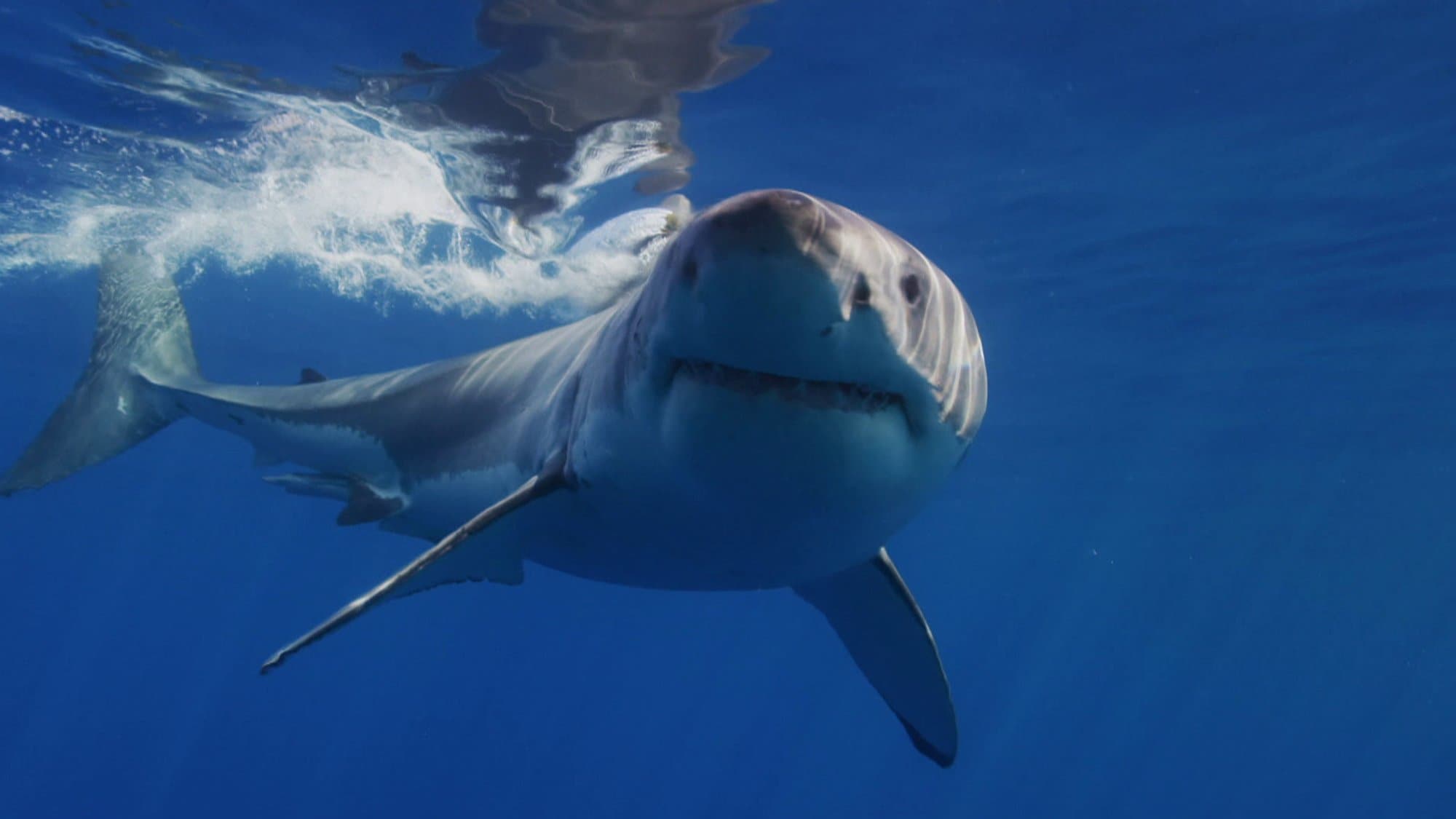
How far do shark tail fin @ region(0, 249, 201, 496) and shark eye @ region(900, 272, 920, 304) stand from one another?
793 centimetres

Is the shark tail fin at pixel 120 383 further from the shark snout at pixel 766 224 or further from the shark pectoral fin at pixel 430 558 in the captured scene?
the shark snout at pixel 766 224

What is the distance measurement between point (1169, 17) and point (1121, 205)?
201 inches

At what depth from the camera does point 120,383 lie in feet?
27.9

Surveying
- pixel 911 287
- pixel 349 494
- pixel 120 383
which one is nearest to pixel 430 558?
pixel 911 287

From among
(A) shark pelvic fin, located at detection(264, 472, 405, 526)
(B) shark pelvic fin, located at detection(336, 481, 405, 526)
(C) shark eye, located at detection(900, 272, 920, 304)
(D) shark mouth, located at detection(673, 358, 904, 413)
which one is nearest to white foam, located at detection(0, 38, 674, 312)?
(A) shark pelvic fin, located at detection(264, 472, 405, 526)

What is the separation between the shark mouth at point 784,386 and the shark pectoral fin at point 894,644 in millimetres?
2574

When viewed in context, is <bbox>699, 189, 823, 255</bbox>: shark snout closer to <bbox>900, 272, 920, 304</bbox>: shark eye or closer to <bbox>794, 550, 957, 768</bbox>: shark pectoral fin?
<bbox>900, 272, 920, 304</bbox>: shark eye

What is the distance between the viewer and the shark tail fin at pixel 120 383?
805 centimetres

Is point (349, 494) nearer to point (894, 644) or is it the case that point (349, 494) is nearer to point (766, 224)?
point (894, 644)

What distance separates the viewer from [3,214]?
16.8 metres

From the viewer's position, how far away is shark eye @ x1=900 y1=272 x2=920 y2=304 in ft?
7.03

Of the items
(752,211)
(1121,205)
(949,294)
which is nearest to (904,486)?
(949,294)

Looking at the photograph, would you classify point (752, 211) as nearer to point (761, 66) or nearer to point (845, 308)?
point (845, 308)

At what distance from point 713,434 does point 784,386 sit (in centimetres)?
27
